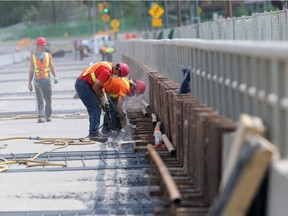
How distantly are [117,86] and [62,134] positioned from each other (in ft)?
8.37

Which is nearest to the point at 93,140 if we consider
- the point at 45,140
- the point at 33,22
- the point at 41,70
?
the point at 45,140

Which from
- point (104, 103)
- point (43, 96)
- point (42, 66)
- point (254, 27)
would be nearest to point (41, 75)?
point (42, 66)

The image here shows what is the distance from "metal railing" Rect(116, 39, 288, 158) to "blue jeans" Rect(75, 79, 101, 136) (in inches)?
163

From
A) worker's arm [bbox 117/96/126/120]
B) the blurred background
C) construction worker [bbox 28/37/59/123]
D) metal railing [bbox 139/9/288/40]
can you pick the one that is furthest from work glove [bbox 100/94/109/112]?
the blurred background

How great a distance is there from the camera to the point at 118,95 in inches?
681

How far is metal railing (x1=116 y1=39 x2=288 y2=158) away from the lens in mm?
6848

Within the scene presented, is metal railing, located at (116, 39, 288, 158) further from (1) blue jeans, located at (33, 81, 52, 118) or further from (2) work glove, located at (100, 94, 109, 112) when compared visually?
(1) blue jeans, located at (33, 81, 52, 118)

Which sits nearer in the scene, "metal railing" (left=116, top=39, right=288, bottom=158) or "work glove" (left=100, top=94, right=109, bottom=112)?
"metal railing" (left=116, top=39, right=288, bottom=158)

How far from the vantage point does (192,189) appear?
9.38m

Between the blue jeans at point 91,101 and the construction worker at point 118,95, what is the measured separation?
0.29 meters

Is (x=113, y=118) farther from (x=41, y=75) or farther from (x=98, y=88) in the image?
(x=41, y=75)

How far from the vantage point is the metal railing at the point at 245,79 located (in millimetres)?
6848

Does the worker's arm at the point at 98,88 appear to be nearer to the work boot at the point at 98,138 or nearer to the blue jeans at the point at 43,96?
the work boot at the point at 98,138

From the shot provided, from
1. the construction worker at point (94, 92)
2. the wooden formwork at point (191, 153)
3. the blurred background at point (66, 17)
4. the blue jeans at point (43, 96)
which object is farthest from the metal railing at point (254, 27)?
the blurred background at point (66, 17)
